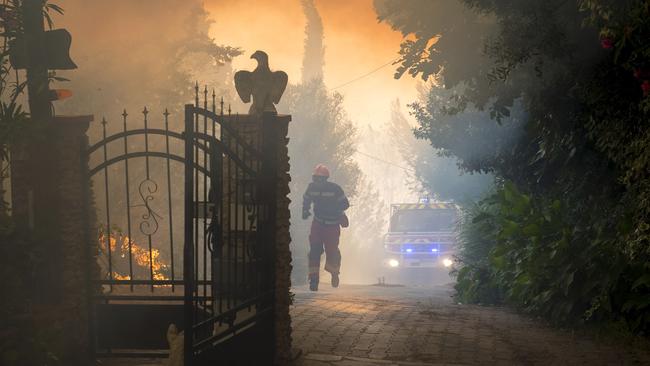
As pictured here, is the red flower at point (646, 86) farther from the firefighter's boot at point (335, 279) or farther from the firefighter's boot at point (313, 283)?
the firefighter's boot at point (335, 279)

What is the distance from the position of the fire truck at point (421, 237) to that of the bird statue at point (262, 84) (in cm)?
1818

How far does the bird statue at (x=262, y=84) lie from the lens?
7.24 metres

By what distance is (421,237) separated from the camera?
2558 centimetres

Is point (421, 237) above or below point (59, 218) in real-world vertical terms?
below

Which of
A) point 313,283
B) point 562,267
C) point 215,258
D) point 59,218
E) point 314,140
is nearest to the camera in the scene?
point 59,218

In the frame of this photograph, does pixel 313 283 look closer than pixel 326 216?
Yes

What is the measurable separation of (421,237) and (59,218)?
19.4 meters

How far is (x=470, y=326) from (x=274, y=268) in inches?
125

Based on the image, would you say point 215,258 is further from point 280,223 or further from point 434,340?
point 434,340

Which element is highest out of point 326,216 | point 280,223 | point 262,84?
point 262,84

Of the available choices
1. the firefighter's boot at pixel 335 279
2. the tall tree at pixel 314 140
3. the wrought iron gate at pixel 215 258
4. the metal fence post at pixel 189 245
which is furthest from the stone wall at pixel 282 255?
the tall tree at pixel 314 140

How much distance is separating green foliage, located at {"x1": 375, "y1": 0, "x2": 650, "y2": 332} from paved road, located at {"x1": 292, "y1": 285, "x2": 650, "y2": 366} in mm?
401

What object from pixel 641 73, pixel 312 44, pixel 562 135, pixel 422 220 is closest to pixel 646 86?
pixel 641 73

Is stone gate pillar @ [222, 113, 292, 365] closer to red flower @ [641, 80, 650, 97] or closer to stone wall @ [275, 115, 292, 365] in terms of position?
stone wall @ [275, 115, 292, 365]
